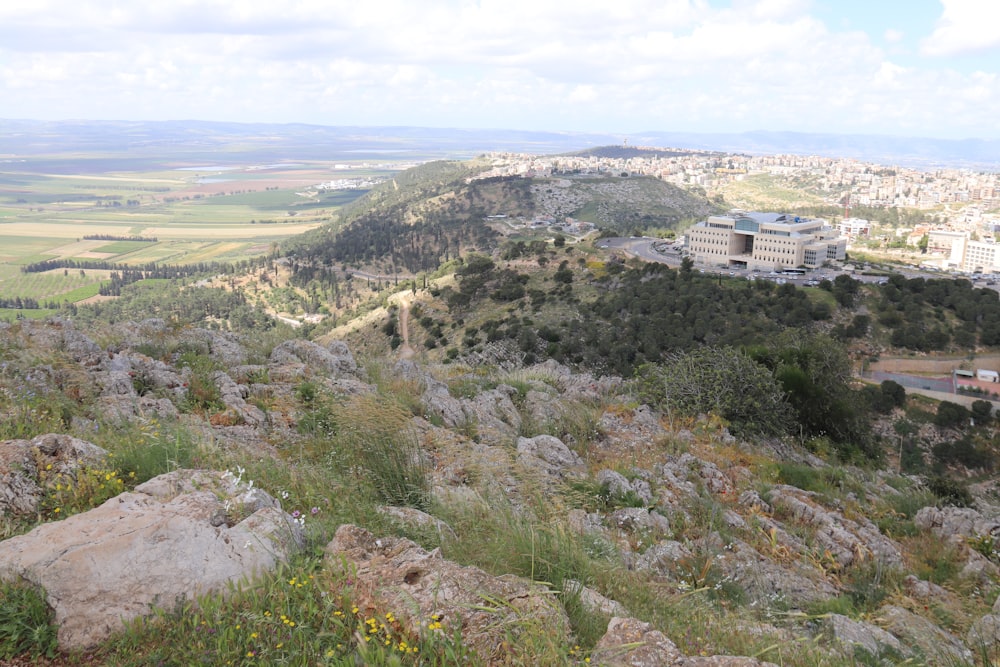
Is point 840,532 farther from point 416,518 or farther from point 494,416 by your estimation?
point 416,518

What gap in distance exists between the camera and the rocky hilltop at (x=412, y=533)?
7.82 feet

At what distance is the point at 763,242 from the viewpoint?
56781 mm

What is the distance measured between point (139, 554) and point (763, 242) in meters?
61.9

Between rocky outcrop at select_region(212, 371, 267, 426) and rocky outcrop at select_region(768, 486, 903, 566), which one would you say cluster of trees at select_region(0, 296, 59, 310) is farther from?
rocky outcrop at select_region(768, 486, 903, 566)

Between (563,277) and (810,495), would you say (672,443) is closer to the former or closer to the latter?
(810,495)

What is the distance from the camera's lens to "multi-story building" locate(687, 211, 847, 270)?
54.8 m

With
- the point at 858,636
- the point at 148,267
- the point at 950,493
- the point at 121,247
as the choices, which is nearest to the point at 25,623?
the point at 858,636

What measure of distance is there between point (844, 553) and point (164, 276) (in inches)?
3957

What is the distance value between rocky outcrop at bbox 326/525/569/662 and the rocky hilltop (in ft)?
0.04

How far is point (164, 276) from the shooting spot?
290ft

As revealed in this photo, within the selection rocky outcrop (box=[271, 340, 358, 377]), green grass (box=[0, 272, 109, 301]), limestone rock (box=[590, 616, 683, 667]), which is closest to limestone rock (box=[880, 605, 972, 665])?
limestone rock (box=[590, 616, 683, 667])

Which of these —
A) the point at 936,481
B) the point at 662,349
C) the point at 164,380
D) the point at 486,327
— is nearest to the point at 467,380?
the point at 164,380

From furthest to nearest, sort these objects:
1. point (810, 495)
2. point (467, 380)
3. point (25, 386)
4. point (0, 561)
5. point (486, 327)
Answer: point (486, 327) < point (467, 380) < point (810, 495) < point (25, 386) < point (0, 561)

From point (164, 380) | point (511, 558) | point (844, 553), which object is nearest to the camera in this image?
point (511, 558)
